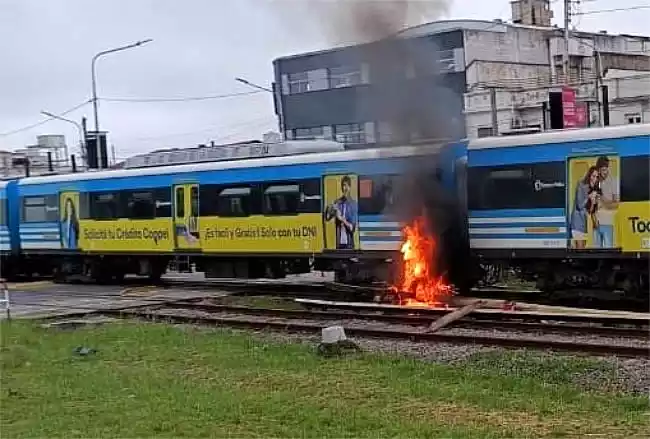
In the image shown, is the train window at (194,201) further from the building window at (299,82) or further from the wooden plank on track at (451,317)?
the building window at (299,82)

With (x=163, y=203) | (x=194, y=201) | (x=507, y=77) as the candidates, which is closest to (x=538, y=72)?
(x=507, y=77)

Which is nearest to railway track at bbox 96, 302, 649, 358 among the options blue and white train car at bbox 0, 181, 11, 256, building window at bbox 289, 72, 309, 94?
blue and white train car at bbox 0, 181, 11, 256

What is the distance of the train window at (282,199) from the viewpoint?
2075 cm

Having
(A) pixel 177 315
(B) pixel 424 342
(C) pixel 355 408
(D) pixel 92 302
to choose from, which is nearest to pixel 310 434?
(C) pixel 355 408

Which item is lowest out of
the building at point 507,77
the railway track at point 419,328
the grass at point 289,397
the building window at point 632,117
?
the railway track at point 419,328

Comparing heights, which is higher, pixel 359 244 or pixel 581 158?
pixel 581 158

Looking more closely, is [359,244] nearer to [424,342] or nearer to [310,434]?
[424,342]

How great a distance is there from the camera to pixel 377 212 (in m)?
19.2

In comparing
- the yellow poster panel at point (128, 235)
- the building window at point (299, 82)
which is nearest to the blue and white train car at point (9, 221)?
the yellow poster panel at point (128, 235)

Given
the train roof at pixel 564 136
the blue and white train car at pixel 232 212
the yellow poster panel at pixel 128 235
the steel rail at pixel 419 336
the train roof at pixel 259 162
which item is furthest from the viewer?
the yellow poster panel at pixel 128 235

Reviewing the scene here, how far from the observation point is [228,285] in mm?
24375

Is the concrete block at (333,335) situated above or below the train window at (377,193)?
below

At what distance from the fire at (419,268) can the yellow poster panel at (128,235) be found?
7186 millimetres

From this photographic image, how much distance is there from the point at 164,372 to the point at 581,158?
834cm
